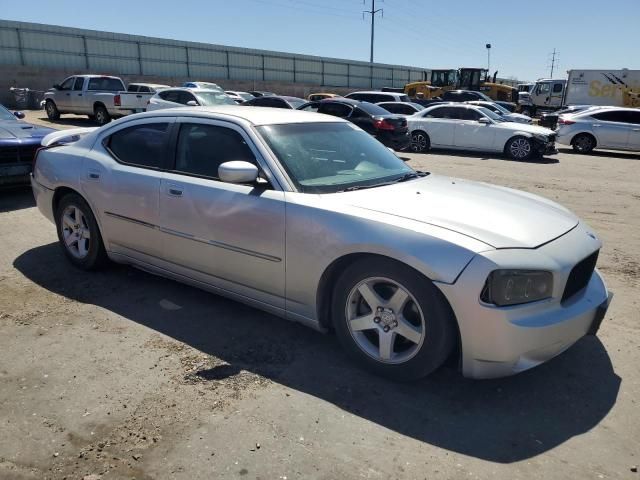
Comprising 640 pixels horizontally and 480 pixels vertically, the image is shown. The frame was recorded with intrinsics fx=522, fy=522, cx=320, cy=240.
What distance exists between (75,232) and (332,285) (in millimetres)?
2900

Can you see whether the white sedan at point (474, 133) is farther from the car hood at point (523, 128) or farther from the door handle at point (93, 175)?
the door handle at point (93, 175)

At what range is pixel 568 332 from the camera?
9.77 feet

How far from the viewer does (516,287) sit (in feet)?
9.18

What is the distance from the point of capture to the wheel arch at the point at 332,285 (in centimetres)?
298

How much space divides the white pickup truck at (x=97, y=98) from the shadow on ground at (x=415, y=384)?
15931 millimetres

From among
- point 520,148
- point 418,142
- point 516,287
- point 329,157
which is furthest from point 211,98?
point 516,287

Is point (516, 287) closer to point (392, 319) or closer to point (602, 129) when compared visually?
point (392, 319)

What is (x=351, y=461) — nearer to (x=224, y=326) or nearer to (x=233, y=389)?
(x=233, y=389)

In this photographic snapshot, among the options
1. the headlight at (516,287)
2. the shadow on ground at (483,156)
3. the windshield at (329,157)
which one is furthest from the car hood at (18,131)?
the shadow on ground at (483,156)

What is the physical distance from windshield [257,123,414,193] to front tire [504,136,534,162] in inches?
472

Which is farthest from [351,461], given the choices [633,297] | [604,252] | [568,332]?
[604,252]

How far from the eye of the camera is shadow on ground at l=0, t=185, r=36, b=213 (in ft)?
24.5

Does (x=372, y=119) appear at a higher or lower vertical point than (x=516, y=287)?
higher

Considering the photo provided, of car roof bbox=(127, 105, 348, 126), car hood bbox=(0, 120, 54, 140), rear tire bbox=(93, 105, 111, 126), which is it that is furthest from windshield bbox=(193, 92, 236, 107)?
car roof bbox=(127, 105, 348, 126)
